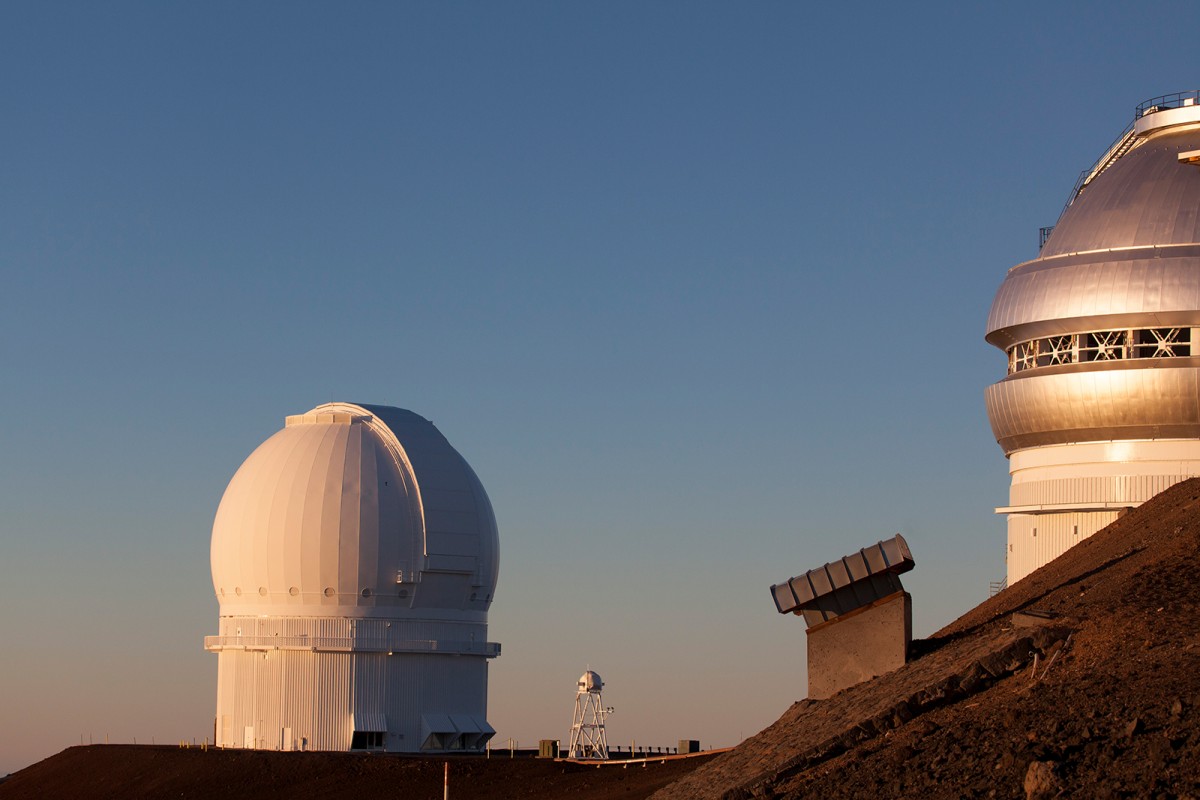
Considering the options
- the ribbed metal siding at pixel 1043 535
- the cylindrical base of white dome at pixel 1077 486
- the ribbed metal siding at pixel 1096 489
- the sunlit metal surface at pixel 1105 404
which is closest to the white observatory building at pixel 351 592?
the ribbed metal siding at pixel 1043 535

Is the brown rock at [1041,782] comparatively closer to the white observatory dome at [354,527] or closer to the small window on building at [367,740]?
the white observatory dome at [354,527]

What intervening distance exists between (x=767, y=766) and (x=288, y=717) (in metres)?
27.6

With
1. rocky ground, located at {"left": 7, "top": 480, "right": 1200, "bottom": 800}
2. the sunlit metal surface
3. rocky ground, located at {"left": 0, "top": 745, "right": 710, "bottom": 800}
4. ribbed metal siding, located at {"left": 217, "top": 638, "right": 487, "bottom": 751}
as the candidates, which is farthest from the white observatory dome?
rocky ground, located at {"left": 7, "top": 480, "right": 1200, "bottom": 800}

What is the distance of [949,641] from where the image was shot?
23.2 metres

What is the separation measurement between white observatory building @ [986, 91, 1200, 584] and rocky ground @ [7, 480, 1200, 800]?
567 centimetres

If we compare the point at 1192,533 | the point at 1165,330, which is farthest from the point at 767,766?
the point at 1165,330

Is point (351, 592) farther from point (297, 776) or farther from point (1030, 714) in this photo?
point (1030, 714)

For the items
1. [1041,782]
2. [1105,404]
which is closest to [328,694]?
[1105,404]

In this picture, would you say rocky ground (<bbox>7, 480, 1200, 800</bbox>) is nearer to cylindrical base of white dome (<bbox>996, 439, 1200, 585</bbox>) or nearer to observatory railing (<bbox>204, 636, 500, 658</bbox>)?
cylindrical base of white dome (<bbox>996, 439, 1200, 585</bbox>)

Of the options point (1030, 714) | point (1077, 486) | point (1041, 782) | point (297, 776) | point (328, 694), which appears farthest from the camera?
point (328, 694)

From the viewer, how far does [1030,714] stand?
1744cm

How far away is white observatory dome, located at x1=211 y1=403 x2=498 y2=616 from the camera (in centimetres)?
4519

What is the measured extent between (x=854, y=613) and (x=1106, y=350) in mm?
14306

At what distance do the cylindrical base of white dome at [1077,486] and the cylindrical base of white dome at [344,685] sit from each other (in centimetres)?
1651
